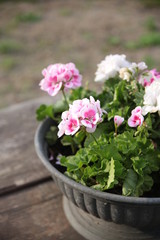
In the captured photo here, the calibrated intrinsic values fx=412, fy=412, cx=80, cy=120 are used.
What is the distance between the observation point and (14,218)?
4.17 feet

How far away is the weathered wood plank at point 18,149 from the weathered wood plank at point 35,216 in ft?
0.18

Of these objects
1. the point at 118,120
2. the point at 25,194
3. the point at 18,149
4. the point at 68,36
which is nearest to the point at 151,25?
the point at 68,36

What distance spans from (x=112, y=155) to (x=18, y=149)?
0.62 metres

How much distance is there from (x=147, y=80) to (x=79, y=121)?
13.6 inches

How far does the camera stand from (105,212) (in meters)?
1.08

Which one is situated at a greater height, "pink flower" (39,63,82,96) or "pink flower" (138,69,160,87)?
"pink flower" (39,63,82,96)

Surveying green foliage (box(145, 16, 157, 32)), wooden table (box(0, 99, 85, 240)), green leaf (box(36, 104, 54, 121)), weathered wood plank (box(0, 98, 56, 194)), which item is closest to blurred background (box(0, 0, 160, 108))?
green foliage (box(145, 16, 157, 32))

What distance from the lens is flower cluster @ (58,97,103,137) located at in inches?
38.6

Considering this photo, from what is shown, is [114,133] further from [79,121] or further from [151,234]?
[151,234]

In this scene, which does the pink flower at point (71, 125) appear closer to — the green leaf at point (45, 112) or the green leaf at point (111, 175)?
the green leaf at point (111, 175)

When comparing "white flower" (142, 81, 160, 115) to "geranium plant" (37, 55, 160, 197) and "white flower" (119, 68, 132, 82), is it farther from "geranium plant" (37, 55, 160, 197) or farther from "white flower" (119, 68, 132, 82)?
"white flower" (119, 68, 132, 82)

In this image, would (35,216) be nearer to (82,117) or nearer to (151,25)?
(82,117)

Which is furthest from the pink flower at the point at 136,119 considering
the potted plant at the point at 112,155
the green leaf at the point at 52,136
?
the green leaf at the point at 52,136

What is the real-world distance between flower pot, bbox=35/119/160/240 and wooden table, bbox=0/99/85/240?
46mm
